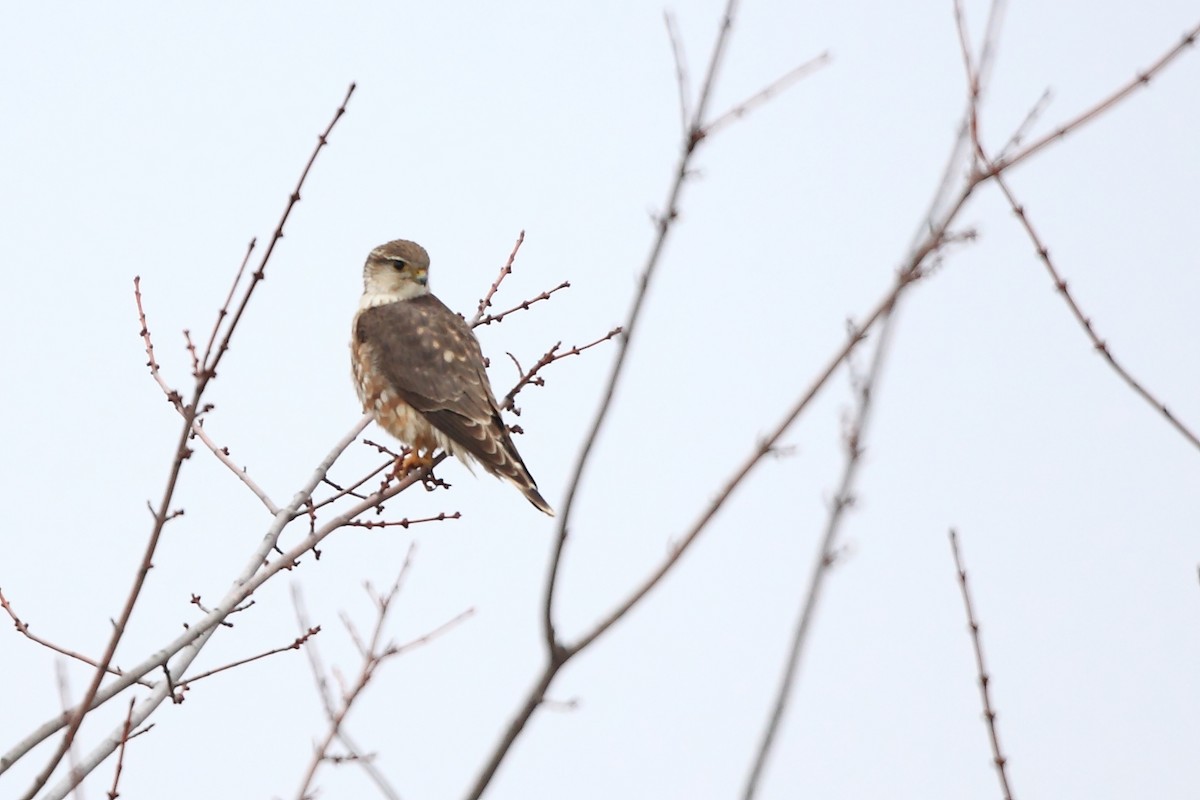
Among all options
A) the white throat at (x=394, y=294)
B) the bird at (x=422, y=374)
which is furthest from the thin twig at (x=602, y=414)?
the white throat at (x=394, y=294)

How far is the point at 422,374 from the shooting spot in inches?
256

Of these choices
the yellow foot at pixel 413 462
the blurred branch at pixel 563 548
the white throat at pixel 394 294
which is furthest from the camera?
the white throat at pixel 394 294

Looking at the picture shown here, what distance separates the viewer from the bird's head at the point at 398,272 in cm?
726

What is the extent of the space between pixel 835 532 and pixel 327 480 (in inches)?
116

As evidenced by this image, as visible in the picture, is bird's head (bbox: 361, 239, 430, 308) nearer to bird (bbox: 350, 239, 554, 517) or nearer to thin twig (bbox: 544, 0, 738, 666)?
bird (bbox: 350, 239, 554, 517)

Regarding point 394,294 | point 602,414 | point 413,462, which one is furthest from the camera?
point 394,294

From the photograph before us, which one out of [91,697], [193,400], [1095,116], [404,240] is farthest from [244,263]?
[404,240]

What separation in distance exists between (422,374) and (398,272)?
97 cm

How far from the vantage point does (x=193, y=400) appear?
9.11 feet

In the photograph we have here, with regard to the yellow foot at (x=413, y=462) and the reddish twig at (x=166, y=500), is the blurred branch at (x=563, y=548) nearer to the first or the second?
the reddish twig at (x=166, y=500)

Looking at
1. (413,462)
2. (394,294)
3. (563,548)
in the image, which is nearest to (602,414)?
(563,548)

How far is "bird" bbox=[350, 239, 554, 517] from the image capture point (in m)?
6.20

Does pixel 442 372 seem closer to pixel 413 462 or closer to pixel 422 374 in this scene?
pixel 422 374

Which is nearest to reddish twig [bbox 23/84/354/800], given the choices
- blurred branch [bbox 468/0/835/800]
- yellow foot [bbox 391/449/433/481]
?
blurred branch [bbox 468/0/835/800]
